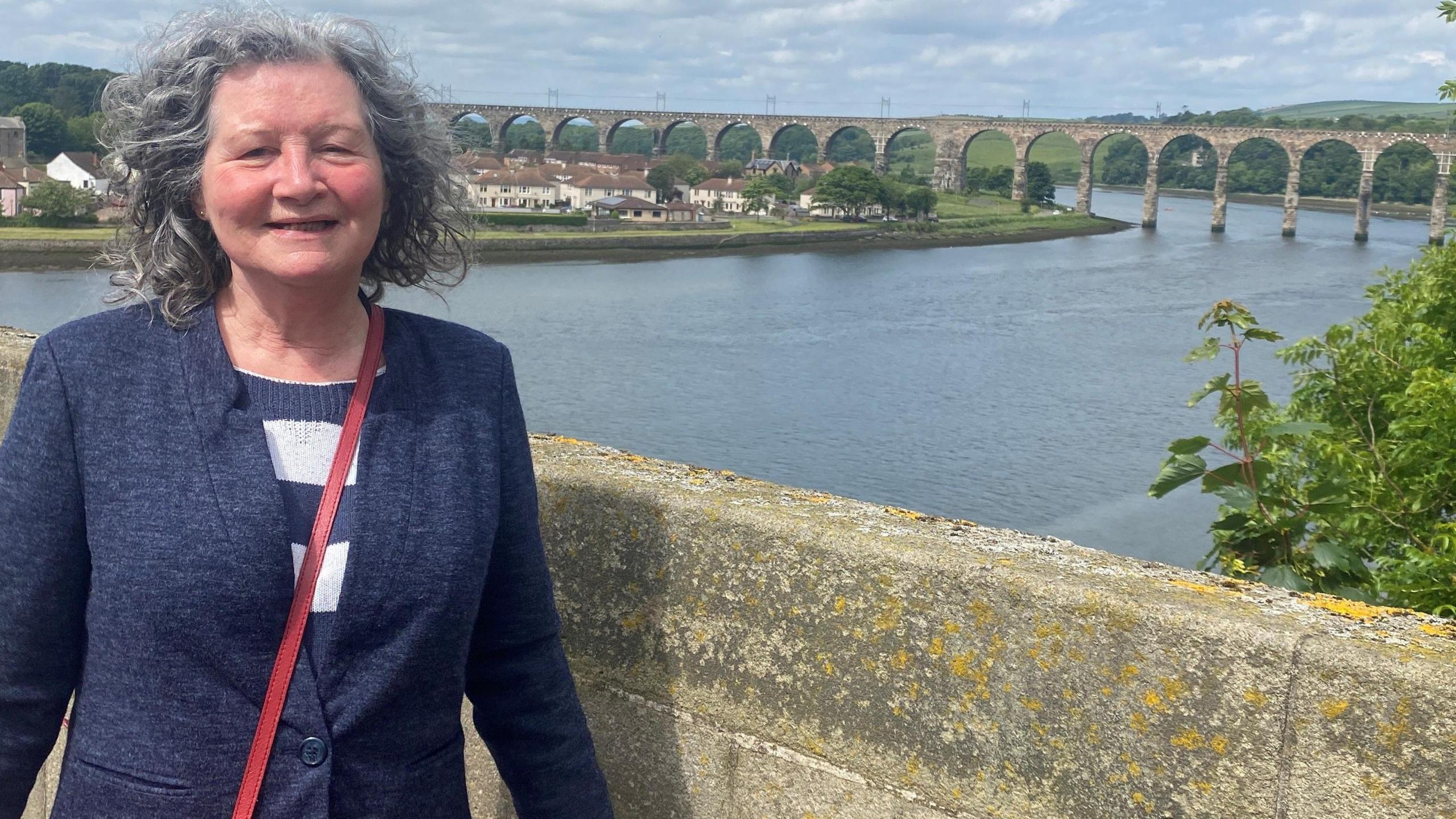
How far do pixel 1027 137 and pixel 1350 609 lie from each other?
83.5 meters

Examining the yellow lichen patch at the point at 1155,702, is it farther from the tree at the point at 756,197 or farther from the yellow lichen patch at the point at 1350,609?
the tree at the point at 756,197

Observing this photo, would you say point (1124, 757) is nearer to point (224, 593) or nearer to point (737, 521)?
point (737, 521)

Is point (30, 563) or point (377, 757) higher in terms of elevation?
point (30, 563)

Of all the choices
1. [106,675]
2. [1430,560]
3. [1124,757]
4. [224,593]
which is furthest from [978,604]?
[1430,560]

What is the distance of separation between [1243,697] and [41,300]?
31.7 metres

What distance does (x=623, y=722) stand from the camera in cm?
163

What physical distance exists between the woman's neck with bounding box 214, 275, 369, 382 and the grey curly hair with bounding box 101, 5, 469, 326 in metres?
0.05

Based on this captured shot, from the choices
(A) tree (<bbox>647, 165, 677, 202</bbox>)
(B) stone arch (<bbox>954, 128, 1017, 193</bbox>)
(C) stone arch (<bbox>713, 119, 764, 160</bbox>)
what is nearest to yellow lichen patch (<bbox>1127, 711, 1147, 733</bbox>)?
(A) tree (<bbox>647, 165, 677, 202</bbox>)

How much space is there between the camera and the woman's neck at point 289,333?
1.30 m

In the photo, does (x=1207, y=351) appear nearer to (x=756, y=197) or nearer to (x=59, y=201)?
(x=59, y=201)

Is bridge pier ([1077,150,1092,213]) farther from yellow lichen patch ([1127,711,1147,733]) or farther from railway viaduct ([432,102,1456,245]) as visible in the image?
yellow lichen patch ([1127,711,1147,733])

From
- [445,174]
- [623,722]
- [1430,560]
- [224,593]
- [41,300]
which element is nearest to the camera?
[224,593]

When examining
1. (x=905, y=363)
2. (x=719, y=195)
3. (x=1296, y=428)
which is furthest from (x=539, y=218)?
(x=1296, y=428)

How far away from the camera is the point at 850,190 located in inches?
2406
